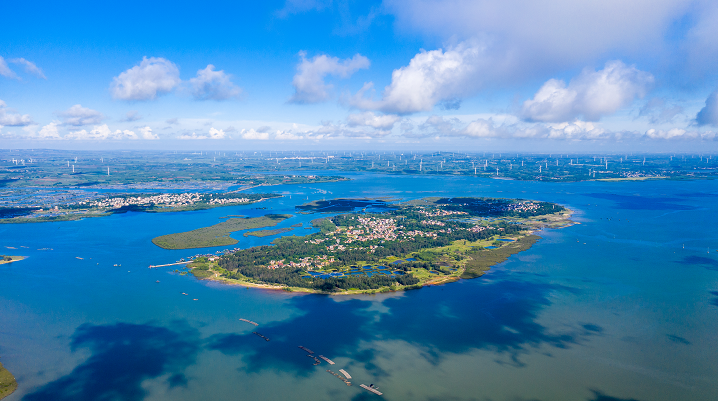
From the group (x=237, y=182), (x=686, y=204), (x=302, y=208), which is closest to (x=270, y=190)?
(x=237, y=182)

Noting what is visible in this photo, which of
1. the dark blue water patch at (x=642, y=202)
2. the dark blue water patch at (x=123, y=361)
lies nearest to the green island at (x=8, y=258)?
the dark blue water patch at (x=123, y=361)

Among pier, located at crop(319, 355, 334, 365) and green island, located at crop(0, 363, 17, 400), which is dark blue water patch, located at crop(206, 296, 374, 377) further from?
green island, located at crop(0, 363, 17, 400)

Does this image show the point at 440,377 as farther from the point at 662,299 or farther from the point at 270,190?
the point at 270,190

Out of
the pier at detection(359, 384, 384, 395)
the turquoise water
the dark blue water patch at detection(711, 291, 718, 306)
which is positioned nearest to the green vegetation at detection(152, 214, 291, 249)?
the turquoise water

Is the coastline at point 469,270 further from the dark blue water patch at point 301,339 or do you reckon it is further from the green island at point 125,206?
the green island at point 125,206

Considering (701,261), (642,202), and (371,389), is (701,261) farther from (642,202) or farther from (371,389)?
(642,202)

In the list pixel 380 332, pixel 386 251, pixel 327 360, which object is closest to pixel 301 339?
pixel 327 360
